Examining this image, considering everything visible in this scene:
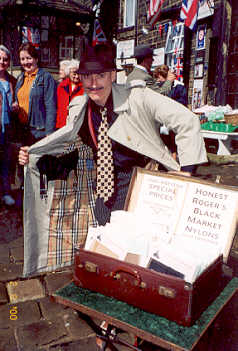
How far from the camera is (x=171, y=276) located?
1.70 meters

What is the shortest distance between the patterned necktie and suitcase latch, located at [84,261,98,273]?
3.15 ft

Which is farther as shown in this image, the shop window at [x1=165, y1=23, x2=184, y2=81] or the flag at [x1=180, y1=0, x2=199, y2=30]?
the shop window at [x1=165, y1=23, x2=184, y2=81]

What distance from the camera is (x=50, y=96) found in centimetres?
514

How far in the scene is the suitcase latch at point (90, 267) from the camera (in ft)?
6.27

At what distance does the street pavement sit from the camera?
261 cm

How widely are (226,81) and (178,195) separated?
9.22m

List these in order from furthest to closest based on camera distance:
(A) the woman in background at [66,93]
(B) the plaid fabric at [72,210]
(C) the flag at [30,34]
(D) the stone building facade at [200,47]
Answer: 1. (C) the flag at [30,34]
2. (D) the stone building facade at [200,47]
3. (A) the woman in background at [66,93]
4. (B) the plaid fabric at [72,210]

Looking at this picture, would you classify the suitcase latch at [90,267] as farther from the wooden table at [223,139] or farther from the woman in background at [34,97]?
the wooden table at [223,139]

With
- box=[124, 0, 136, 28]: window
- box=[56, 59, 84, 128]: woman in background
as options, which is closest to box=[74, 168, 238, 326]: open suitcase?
box=[56, 59, 84, 128]: woman in background

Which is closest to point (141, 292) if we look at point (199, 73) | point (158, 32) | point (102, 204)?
point (102, 204)

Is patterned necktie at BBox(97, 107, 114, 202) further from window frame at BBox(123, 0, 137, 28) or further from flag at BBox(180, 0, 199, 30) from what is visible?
window frame at BBox(123, 0, 137, 28)

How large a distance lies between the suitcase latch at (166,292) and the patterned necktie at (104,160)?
1234 millimetres

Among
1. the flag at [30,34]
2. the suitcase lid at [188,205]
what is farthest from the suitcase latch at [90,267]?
the flag at [30,34]

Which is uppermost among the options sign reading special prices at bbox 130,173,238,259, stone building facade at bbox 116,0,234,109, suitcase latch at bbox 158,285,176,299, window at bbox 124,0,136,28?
window at bbox 124,0,136,28
